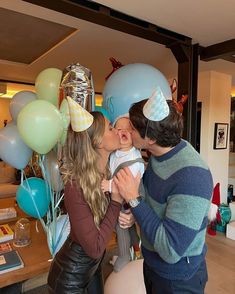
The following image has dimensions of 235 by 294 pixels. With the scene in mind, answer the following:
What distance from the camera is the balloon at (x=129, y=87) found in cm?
136

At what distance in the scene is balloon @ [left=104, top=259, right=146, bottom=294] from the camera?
1630mm

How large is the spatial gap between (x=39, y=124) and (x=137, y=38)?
1759 mm

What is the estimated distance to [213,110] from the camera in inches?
154

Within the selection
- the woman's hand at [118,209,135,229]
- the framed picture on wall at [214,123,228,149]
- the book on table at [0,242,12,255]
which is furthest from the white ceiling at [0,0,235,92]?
the book on table at [0,242,12,255]

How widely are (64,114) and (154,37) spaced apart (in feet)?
4.67

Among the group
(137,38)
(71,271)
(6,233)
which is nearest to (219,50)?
(137,38)

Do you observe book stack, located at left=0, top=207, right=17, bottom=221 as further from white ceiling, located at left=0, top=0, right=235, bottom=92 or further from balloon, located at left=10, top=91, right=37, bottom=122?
white ceiling, located at left=0, top=0, right=235, bottom=92

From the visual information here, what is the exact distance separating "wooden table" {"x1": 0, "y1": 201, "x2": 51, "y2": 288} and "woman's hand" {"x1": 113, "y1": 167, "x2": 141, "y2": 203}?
915 millimetres

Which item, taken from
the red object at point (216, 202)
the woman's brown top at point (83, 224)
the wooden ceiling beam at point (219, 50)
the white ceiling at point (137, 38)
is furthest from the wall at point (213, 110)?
the woman's brown top at point (83, 224)

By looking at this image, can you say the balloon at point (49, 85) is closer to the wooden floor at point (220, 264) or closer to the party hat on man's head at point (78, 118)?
the party hat on man's head at point (78, 118)

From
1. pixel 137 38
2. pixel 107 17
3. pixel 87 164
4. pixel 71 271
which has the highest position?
pixel 137 38

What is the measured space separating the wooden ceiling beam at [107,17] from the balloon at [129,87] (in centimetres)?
66

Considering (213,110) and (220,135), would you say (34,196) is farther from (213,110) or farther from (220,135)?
(220,135)

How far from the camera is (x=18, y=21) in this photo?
2.20 metres
